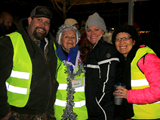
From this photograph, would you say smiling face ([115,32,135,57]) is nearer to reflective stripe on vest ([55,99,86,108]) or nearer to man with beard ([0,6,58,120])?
reflective stripe on vest ([55,99,86,108])

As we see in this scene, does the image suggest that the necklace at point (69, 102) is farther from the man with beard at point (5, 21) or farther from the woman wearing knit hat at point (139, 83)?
the man with beard at point (5, 21)

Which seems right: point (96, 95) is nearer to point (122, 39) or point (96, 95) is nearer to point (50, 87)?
point (50, 87)

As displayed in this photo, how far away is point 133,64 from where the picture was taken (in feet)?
6.77

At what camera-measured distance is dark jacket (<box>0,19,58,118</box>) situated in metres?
2.04

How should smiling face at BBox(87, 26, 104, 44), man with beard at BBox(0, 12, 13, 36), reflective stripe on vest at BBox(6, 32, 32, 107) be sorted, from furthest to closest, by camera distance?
man with beard at BBox(0, 12, 13, 36) → smiling face at BBox(87, 26, 104, 44) → reflective stripe on vest at BBox(6, 32, 32, 107)

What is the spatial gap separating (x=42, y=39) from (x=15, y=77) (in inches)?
32.5

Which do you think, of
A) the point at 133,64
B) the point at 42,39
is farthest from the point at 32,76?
the point at 133,64

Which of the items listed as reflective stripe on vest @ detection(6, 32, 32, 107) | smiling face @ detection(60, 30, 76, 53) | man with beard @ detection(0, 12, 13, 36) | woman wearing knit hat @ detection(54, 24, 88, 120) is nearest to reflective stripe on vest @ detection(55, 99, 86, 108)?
woman wearing knit hat @ detection(54, 24, 88, 120)

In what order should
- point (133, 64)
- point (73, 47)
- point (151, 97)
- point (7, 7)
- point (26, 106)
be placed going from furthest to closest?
point (7, 7) → point (73, 47) → point (26, 106) → point (133, 64) → point (151, 97)

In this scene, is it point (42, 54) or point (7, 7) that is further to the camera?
point (7, 7)

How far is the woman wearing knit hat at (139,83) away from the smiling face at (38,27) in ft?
4.60

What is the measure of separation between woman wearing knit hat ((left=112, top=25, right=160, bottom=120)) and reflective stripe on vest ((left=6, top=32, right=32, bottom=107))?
133cm

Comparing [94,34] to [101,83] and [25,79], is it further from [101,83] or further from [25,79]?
[25,79]

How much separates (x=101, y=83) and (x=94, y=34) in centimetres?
109
